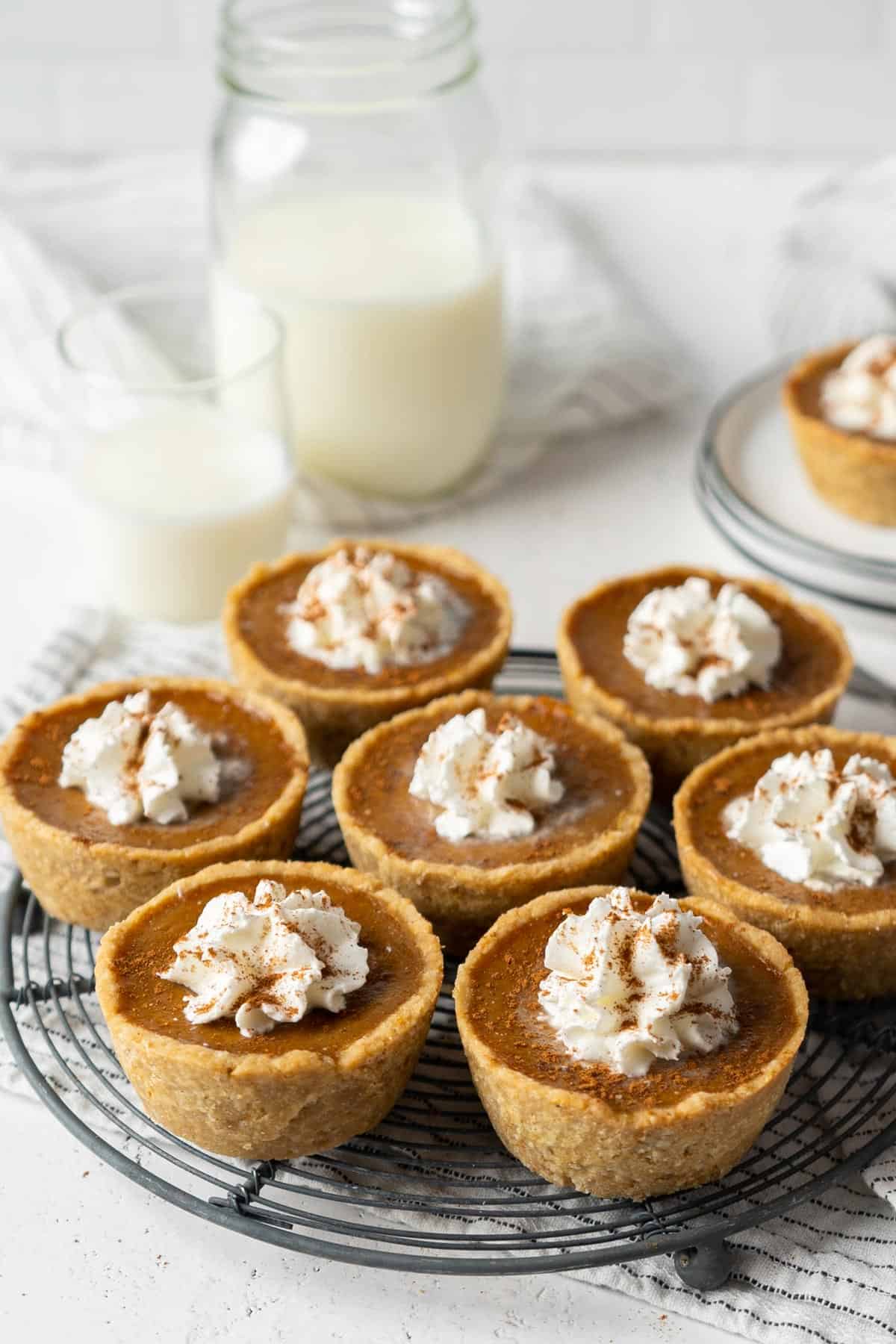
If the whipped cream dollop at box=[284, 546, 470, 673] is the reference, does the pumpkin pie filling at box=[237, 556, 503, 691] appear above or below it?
below

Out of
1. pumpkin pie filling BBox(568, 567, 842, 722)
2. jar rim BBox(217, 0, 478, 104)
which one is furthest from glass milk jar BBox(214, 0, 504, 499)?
pumpkin pie filling BBox(568, 567, 842, 722)

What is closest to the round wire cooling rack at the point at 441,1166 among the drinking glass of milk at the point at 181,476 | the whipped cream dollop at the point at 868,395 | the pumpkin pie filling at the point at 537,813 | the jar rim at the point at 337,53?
the pumpkin pie filling at the point at 537,813

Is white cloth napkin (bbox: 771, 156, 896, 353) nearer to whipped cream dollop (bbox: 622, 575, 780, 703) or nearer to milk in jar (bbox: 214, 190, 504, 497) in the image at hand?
milk in jar (bbox: 214, 190, 504, 497)

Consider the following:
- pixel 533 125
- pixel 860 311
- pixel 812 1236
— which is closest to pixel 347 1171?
pixel 812 1236

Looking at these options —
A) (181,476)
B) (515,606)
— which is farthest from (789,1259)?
(181,476)

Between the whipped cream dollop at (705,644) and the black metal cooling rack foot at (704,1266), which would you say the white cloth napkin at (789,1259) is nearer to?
the black metal cooling rack foot at (704,1266)

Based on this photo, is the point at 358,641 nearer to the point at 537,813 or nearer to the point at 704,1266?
the point at 537,813
